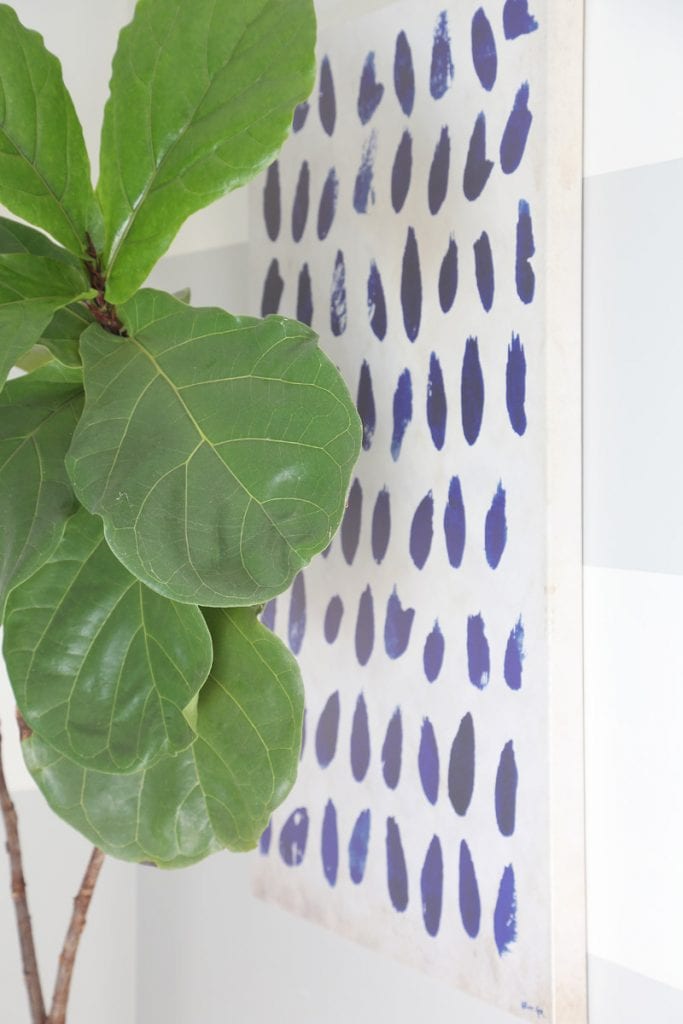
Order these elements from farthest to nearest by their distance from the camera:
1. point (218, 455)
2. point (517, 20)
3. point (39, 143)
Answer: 1. point (517, 20)
2. point (39, 143)
3. point (218, 455)

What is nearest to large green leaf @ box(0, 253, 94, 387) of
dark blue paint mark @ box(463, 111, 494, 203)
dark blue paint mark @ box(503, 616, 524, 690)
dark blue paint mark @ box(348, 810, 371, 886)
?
dark blue paint mark @ box(463, 111, 494, 203)

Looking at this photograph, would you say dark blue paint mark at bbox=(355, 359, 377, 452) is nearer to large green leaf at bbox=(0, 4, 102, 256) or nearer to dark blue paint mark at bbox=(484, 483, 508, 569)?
dark blue paint mark at bbox=(484, 483, 508, 569)

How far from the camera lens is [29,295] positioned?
0.89 m

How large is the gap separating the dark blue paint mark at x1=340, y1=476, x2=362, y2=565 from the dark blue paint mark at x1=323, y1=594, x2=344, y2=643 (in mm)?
52

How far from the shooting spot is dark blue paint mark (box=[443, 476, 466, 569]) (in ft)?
3.67

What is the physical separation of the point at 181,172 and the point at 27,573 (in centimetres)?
35

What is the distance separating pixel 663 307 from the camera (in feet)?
3.27

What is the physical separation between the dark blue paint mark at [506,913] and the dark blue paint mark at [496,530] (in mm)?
308

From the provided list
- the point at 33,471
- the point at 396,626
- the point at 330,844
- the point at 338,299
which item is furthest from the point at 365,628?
the point at 33,471

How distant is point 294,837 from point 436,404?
1.87ft

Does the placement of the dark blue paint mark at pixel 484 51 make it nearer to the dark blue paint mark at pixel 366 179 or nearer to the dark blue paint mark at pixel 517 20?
the dark blue paint mark at pixel 517 20

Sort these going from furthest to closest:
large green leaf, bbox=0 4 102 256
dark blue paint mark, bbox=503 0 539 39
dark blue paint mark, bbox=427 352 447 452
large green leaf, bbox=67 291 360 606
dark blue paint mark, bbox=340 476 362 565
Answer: dark blue paint mark, bbox=340 476 362 565
dark blue paint mark, bbox=427 352 447 452
dark blue paint mark, bbox=503 0 539 39
large green leaf, bbox=0 4 102 256
large green leaf, bbox=67 291 360 606

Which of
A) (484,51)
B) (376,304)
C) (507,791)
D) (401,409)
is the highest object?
(484,51)

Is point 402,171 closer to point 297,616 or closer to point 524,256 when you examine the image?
point 524,256
